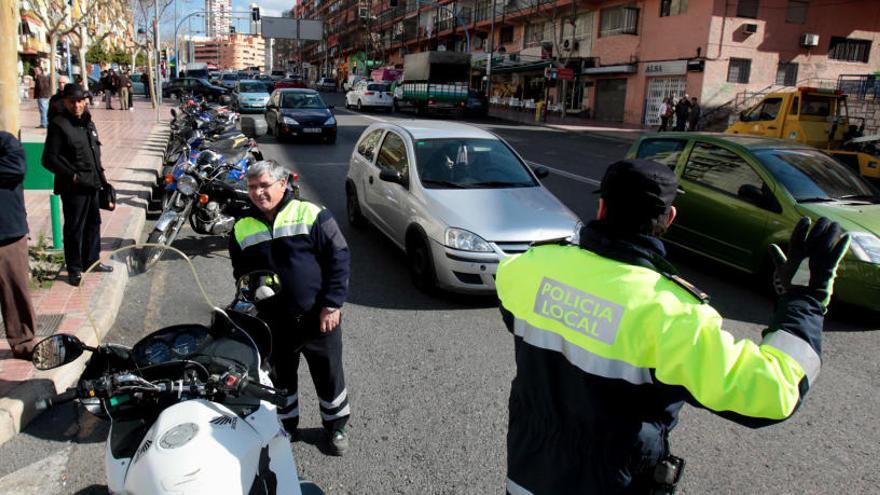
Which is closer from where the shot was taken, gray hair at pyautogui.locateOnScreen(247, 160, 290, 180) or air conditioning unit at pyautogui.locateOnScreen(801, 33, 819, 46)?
gray hair at pyautogui.locateOnScreen(247, 160, 290, 180)

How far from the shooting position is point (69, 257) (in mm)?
5969

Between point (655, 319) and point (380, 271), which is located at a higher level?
point (655, 319)

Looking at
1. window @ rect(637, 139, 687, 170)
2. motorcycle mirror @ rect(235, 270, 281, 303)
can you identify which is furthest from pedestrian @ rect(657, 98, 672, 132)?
motorcycle mirror @ rect(235, 270, 281, 303)

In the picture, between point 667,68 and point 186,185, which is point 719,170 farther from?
point 667,68

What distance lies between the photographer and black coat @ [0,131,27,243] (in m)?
4.05

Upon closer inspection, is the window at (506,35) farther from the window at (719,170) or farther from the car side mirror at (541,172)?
the car side mirror at (541,172)

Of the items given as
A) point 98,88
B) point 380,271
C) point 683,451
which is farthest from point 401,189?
point 98,88

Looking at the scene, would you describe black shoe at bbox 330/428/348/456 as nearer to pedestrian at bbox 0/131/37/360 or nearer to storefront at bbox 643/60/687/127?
pedestrian at bbox 0/131/37/360

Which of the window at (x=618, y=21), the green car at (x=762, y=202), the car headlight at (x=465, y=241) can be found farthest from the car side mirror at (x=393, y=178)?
the window at (x=618, y=21)

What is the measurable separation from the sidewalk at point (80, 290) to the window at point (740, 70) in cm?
2497

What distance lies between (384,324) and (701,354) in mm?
4133

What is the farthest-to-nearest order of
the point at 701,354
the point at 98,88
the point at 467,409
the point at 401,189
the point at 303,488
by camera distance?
the point at 98,88 < the point at 401,189 < the point at 467,409 < the point at 303,488 < the point at 701,354

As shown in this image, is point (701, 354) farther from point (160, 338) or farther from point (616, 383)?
point (160, 338)

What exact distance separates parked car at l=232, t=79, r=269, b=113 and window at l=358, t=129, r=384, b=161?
20.7 m
